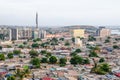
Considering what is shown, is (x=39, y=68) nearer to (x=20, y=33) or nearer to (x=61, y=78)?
(x=61, y=78)

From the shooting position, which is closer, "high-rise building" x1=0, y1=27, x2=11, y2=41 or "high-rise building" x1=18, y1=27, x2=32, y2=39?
"high-rise building" x1=0, y1=27, x2=11, y2=41

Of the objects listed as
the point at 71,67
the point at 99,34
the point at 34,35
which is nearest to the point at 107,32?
the point at 99,34

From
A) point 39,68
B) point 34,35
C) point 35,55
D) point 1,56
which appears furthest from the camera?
point 34,35

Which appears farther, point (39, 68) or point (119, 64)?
point (119, 64)

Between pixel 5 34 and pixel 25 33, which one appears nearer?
pixel 25 33

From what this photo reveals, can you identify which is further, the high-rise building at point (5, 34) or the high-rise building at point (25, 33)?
the high-rise building at point (25, 33)

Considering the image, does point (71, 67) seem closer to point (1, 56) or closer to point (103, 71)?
point (103, 71)

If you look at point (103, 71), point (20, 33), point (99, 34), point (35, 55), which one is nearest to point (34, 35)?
point (20, 33)

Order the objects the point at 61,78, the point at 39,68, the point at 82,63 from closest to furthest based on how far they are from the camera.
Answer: the point at 61,78 < the point at 39,68 < the point at 82,63

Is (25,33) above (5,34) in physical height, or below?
above
